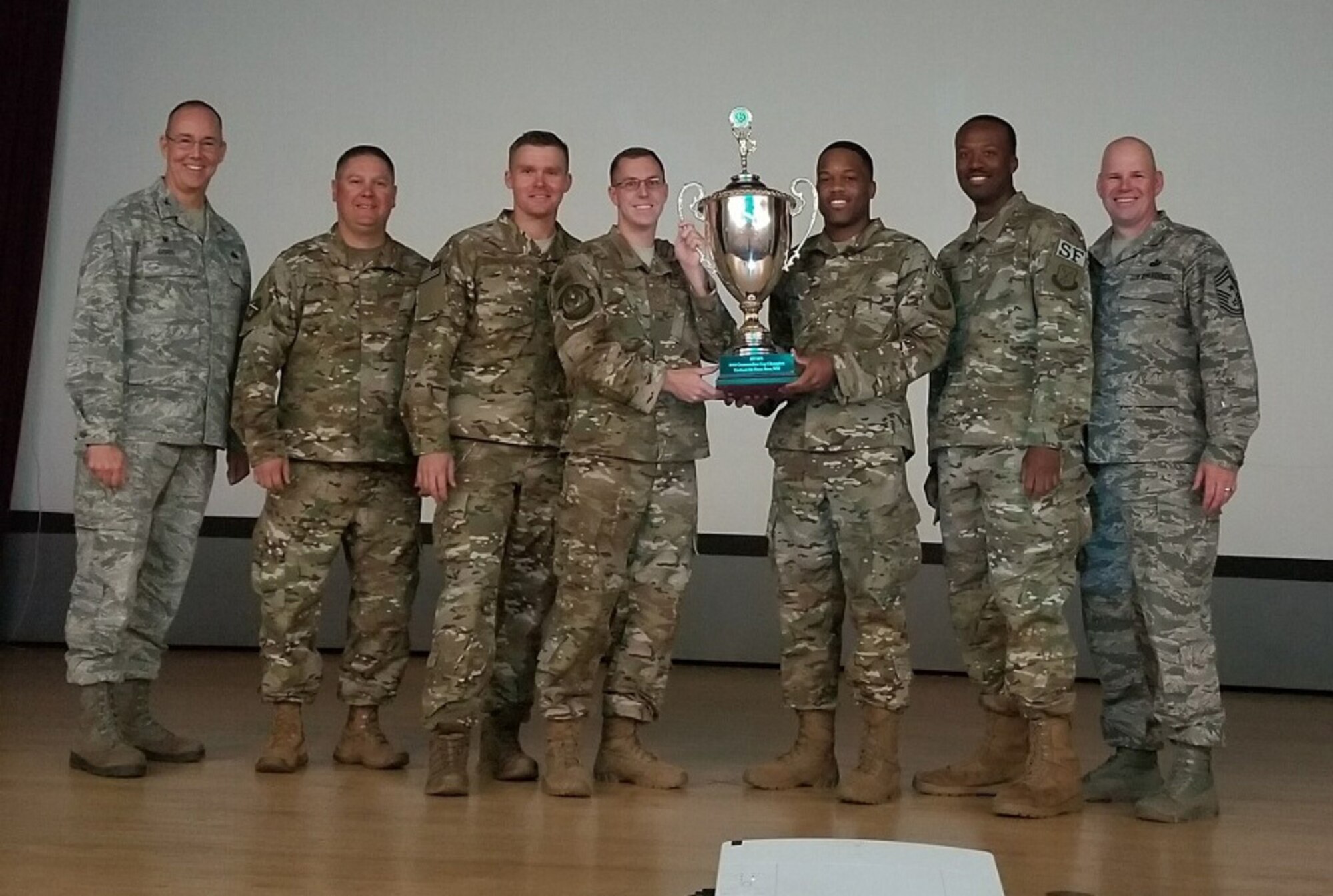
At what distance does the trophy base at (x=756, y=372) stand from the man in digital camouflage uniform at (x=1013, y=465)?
0.47 metres

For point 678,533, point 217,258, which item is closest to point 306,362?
point 217,258

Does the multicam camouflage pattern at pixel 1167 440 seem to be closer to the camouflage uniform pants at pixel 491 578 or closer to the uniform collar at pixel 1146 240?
the uniform collar at pixel 1146 240

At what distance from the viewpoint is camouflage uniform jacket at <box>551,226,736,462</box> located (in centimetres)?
343

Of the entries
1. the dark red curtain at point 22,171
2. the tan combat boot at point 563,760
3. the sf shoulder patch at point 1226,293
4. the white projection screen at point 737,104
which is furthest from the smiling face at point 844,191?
the dark red curtain at point 22,171

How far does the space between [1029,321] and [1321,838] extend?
1245 mm

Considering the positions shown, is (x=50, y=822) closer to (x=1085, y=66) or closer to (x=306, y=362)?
(x=306, y=362)

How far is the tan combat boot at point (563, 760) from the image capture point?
3432 millimetres

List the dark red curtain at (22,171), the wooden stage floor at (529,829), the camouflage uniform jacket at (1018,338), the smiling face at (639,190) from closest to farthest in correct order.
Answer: the wooden stage floor at (529,829) < the camouflage uniform jacket at (1018,338) < the smiling face at (639,190) < the dark red curtain at (22,171)

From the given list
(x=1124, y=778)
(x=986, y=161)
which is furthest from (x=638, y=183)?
(x=1124, y=778)

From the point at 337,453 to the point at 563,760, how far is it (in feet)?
2.93

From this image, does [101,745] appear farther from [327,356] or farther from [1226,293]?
[1226,293]

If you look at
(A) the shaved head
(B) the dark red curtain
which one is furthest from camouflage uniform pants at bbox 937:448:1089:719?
(B) the dark red curtain

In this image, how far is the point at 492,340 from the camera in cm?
358

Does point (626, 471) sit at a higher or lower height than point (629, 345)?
lower
